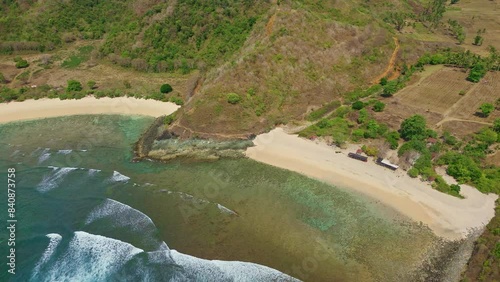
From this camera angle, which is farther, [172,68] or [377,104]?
[172,68]

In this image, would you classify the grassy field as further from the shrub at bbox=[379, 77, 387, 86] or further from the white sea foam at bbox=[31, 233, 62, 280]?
the white sea foam at bbox=[31, 233, 62, 280]

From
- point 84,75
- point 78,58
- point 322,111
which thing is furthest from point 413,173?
point 78,58

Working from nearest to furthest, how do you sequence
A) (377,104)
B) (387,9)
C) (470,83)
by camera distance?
(377,104) < (470,83) < (387,9)

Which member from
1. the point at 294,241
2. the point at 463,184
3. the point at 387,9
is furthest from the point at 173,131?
the point at 387,9

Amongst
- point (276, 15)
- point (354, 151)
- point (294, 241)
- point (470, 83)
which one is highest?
point (276, 15)

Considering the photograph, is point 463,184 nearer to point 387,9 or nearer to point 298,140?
point 298,140

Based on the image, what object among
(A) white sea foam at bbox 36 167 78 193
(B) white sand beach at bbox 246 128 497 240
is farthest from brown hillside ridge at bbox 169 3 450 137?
(A) white sea foam at bbox 36 167 78 193
